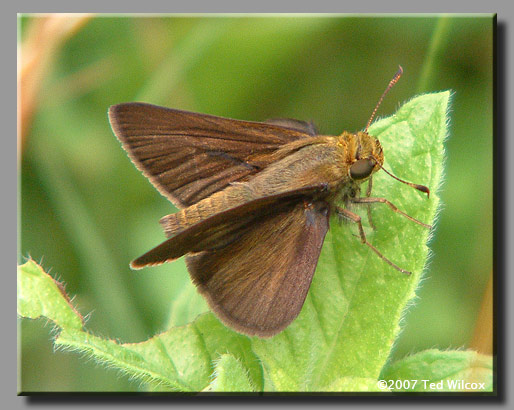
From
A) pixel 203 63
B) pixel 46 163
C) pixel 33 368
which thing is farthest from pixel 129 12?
pixel 33 368

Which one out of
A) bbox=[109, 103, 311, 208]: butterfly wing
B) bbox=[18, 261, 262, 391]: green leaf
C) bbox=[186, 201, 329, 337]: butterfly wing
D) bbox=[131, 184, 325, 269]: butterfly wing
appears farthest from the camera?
bbox=[109, 103, 311, 208]: butterfly wing

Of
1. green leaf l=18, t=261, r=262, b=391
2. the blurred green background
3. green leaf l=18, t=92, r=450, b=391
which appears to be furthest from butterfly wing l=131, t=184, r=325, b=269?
the blurred green background

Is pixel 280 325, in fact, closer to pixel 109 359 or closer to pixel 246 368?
pixel 246 368

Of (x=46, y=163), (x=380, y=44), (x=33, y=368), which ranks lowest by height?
(x=33, y=368)

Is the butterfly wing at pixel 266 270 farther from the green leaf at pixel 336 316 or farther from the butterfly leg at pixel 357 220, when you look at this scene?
the green leaf at pixel 336 316

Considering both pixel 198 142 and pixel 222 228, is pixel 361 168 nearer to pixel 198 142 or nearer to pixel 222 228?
pixel 222 228

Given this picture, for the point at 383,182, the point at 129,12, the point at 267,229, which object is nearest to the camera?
the point at 267,229

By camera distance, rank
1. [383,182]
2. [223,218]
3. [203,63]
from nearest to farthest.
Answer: [223,218] → [383,182] → [203,63]

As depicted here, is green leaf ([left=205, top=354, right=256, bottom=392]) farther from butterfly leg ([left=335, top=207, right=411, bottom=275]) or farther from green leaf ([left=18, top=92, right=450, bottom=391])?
butterfly leg ([left=335, top=207, right=411, bottom=275])
